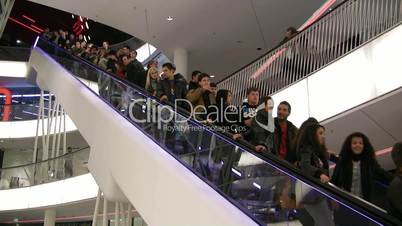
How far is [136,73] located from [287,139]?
4500 mm

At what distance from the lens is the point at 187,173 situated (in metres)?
5.14

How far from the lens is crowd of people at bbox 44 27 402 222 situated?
13.2 feet

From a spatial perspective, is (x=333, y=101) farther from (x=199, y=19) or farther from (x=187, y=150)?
(x=199, y=19)

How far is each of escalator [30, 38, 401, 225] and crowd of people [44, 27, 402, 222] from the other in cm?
9

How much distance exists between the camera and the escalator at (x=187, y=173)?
3625mm

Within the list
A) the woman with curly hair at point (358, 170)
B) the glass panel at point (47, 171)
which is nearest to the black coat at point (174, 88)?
the woman with curly hair at point (358, 170)

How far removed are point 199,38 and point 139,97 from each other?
8.94 meters

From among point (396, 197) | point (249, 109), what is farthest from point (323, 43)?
point (396, 197)

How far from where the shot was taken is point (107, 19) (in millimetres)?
15180

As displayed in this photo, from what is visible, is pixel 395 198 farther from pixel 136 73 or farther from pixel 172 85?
pixel 136 73

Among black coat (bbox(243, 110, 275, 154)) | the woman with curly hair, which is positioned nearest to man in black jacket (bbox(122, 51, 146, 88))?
black coat (bbox(243, 110, 275, 154))

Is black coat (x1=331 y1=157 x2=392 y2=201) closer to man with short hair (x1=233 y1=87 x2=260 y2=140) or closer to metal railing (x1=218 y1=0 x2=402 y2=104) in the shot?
man with short hair (x1=233 y1=87 x2=260 y2=140)

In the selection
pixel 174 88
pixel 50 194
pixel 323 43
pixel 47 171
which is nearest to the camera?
pixel 174 88

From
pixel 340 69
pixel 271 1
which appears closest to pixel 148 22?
pixel 271 1
